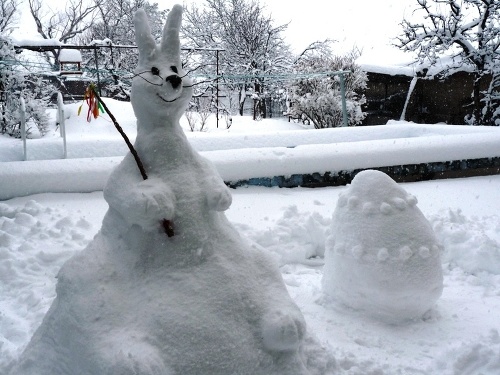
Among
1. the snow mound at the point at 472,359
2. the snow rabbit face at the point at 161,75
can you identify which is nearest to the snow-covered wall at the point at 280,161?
the snow rabbit face at the point at 161,75

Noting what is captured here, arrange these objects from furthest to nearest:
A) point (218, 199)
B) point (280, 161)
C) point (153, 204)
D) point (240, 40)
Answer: point (240, 40)
point (280, 161)
point (218, 199)
point (153, 204)

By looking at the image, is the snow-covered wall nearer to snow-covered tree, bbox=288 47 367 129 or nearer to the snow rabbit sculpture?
the snow rabbit sculpture

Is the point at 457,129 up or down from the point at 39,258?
up

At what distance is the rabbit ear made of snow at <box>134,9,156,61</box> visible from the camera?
7.20ft

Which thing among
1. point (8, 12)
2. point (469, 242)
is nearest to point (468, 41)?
point (469, 242)

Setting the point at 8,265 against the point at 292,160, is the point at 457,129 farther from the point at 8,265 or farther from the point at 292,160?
the point at 8,265

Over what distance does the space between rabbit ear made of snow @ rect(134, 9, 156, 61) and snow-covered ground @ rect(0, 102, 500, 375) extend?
1.73m

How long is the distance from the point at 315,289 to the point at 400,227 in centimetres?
84

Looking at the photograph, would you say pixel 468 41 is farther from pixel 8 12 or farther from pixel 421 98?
pixel 8 12

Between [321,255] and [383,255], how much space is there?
1.55m

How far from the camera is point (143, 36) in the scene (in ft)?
7.22

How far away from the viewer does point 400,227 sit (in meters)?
3.08

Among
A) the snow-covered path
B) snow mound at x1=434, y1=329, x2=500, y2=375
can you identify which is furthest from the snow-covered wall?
snow mound at x1=434, y1=329, x2=500, y2=375

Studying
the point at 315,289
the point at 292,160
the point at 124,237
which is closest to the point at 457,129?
the point at 292,160
